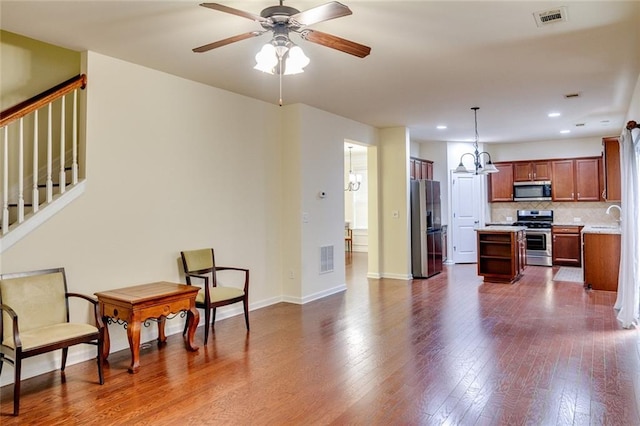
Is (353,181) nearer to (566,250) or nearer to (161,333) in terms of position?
(566,250)

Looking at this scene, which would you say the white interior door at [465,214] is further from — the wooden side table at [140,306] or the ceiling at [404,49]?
the wooden side table at [140,306]

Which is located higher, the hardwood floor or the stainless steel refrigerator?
the stainless steel refrigerator

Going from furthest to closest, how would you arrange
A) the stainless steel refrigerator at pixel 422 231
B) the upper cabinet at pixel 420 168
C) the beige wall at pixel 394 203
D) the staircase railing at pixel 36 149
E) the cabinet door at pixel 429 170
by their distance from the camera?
the cabinet door at pixel 429 170, the upper cabinet at pixel 420 168, the stainless steel refrigerator at pixel 422 231, the beige wall at pixel 394 203, the staircase railing at pixel 36 149

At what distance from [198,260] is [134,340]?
1244mm

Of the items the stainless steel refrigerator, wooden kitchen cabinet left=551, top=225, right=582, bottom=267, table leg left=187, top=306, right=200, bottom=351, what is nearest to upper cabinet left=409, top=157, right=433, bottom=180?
the stainless steel refrigerator

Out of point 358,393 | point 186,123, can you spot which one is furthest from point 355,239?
point 358,393

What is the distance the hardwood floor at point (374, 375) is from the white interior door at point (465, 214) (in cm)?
417

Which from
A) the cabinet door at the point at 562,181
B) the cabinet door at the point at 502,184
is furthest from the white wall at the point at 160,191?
the cabinet door at the point at 562,181

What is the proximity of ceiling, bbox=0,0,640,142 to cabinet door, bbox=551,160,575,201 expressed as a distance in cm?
301

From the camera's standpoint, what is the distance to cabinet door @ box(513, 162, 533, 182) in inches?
359

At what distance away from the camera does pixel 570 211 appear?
895cm

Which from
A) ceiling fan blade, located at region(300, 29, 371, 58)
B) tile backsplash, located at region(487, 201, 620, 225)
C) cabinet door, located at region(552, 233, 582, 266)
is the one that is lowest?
cabinet door, located at region(552, 233, 582, 266)

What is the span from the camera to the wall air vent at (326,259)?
234 inches

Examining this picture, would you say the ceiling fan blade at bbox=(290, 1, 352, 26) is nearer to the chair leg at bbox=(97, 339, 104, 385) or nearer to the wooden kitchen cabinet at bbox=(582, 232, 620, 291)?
the chair leg at bbox=(97, 339, 104, 385)
